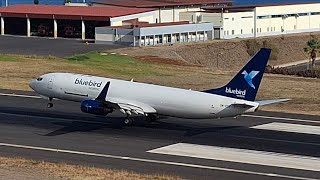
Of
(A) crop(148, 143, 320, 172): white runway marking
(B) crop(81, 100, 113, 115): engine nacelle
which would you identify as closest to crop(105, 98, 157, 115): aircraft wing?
(B) crop(81, 100, 113, 115): engine nacelle

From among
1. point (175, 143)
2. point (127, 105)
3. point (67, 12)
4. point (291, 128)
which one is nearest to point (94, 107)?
point (127, 105)

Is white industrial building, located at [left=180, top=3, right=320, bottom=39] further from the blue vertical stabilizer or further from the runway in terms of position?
the blue vertical stabilizer

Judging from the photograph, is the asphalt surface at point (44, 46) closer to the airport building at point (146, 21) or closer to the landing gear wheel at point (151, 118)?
the airport building at point (146, 21)

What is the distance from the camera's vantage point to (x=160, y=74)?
8469 centimetres

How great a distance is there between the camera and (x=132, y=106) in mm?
48219

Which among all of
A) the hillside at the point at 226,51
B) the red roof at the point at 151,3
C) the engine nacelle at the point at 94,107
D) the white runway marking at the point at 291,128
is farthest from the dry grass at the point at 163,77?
the red roof at the point at 151,3

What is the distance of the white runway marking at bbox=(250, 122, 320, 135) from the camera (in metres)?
48.8

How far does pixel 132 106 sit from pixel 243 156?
31.7 feet

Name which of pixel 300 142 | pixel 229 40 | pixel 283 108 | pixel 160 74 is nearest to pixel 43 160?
pixel 300 142

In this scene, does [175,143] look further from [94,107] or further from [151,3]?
[151,3]

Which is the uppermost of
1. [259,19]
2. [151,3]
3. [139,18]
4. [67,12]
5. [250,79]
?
[151,3]

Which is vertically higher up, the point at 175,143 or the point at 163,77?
the point at 175,143

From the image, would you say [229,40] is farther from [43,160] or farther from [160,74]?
[43,160]

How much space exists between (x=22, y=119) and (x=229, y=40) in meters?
94.9
